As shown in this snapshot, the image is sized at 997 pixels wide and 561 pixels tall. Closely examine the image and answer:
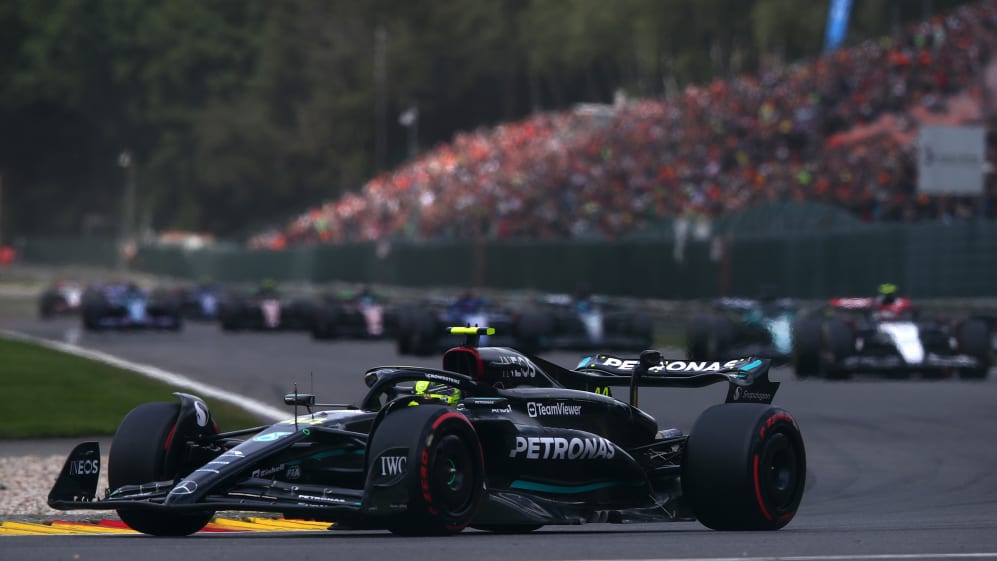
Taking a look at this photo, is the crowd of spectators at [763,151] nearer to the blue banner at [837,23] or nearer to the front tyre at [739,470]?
the blue banner at [837,23]

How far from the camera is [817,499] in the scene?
11.7 m

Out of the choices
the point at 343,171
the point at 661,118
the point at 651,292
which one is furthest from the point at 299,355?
the point at 343,171

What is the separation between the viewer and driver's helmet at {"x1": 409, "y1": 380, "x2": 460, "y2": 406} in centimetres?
902

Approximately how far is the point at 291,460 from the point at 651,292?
91.1 feet

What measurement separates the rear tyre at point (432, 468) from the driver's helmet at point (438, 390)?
640 mm

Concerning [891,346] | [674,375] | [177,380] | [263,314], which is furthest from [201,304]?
[674,375]

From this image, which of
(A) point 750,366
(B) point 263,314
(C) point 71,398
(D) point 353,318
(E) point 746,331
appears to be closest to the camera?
(A) point 750,366

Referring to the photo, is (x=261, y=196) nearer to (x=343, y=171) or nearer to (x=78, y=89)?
(x=343, y=171)

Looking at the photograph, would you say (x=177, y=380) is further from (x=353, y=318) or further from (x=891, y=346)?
(x=353, y=318)

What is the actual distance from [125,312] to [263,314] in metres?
3.01

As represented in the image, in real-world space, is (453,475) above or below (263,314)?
below

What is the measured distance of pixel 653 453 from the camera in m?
9.67

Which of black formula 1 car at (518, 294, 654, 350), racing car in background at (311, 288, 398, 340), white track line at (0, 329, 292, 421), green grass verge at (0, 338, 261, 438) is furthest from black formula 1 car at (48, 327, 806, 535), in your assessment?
racing car in background at (311, 288, 398, 340)

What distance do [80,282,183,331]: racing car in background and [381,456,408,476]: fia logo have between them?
92.6 ft
